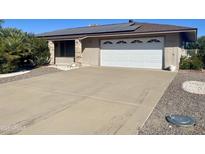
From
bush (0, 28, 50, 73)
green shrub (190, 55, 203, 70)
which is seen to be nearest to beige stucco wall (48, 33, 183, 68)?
green shrub (190, 55, 203, 70)

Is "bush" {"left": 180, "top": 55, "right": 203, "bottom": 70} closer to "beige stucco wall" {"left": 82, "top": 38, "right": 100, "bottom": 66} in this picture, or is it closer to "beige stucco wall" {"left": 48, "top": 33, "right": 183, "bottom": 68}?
"beige stucco wall" {"left": 48, "top": 33, "right": 183, "bottom": 68}

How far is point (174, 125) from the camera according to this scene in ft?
14.7

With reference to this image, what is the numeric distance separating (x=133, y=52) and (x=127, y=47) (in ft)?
2.31

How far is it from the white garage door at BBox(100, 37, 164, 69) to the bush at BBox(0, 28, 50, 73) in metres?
5.21

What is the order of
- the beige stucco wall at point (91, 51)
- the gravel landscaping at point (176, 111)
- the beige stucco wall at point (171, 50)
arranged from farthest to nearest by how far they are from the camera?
the beige stucco wall at point (91, 51) < the beige stucco wall at point (171, 50) < the gravel landscaping at point (176, 111)

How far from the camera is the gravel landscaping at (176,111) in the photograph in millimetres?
4234

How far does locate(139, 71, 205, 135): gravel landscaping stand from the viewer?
4234 mm

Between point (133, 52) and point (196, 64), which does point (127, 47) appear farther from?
point (196, 64)

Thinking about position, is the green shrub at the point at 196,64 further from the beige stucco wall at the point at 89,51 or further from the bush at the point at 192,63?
the beige stucco wall at the point at 89,51

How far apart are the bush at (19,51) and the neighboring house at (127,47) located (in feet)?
8.32

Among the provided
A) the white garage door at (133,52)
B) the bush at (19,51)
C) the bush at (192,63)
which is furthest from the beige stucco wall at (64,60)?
the bush at (192,63)
